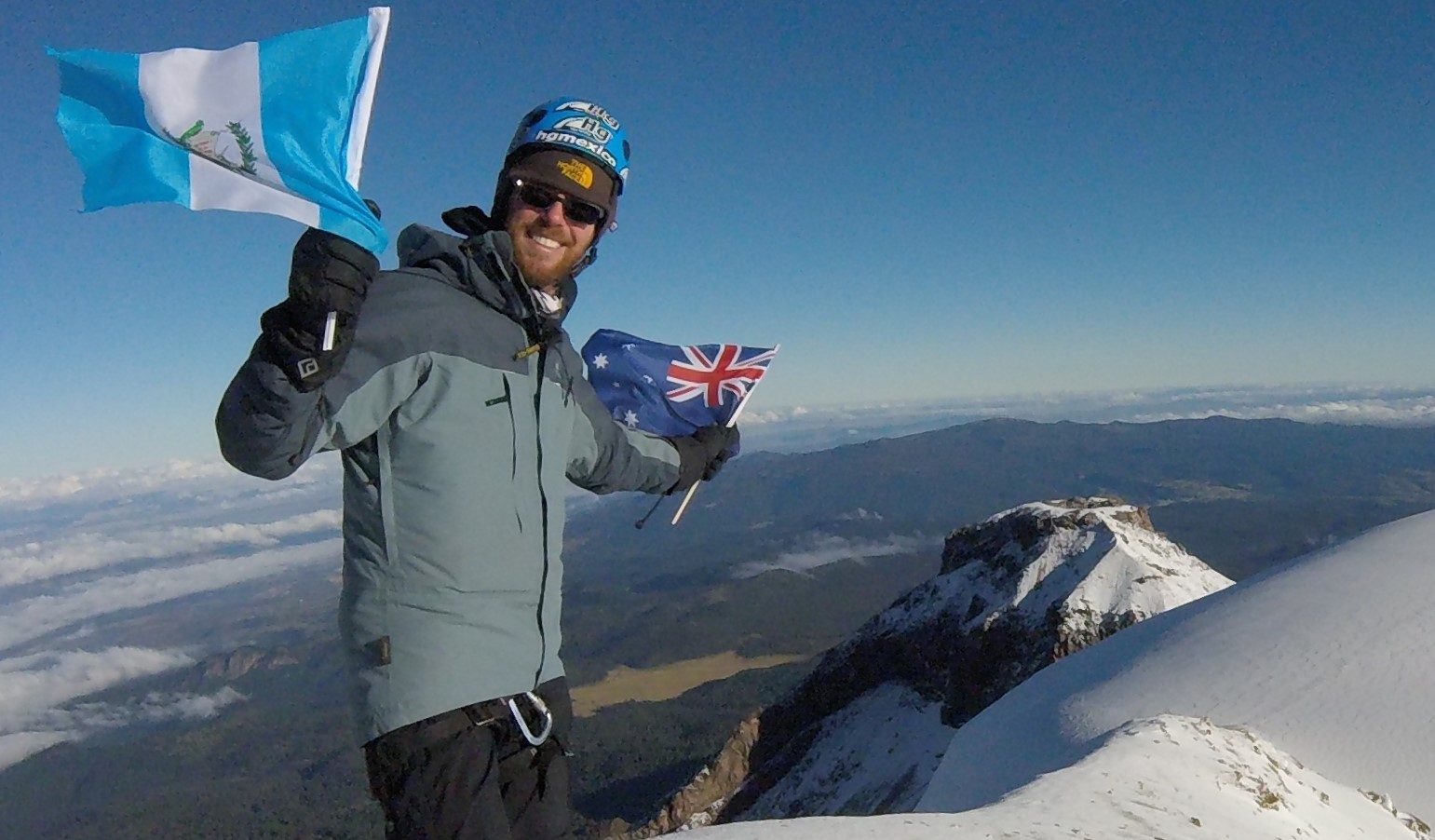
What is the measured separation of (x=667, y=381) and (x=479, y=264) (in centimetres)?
623

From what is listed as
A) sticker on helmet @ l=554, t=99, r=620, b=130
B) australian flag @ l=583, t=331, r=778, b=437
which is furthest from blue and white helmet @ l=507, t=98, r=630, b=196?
australian flag @ l=583, t=331, r=778, b=437

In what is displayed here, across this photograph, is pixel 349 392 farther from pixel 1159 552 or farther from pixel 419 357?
pixel 1159 552

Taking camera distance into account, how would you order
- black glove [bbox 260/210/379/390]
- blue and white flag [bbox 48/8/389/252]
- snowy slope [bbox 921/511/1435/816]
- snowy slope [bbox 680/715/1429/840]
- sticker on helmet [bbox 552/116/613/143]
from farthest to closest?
snowy slope [bbox 921/511/1435/816] → snowy slope [bbox 680/715/1429/840] → sticker on helmet [bbox 552/116/613/143] → blue and white flag [bbox 48/8/389/252] → black glove [bbox 260/210/379/390]

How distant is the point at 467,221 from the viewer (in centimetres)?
534

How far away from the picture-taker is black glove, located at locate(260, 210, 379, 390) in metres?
3.68

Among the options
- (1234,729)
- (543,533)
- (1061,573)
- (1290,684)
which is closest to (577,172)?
(543,533)

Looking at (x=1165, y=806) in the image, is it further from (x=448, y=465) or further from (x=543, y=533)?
(x=448, y=465)

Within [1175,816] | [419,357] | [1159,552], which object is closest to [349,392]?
[419,357]

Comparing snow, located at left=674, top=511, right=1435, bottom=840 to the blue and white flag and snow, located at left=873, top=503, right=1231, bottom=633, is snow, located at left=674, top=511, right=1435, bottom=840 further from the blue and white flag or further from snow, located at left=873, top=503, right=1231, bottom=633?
snow, located at left=873, top=503, right=1231, bottom=633

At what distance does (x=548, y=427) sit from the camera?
521 centimetres

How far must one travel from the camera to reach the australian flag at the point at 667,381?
10938 millimetres

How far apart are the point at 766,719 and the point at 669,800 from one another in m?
11.0

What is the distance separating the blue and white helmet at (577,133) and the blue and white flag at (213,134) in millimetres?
1477

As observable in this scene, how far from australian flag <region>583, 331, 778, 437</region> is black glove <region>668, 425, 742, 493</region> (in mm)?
2026
